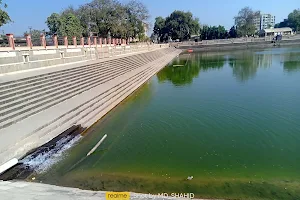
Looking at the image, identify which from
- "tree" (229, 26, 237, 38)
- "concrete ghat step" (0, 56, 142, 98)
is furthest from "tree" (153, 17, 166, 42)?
"concrete ghat step" (0, 56, 142, 98)

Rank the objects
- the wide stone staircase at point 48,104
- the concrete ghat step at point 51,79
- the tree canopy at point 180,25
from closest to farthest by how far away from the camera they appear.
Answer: the wide stone staircase at point 48,104 < the concrete ghat step at point 51,79 < the tree canopy at point 180,25

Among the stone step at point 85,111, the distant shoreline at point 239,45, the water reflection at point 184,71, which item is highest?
the distant shoreline at point 239,45

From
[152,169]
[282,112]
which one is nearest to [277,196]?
[152,169]

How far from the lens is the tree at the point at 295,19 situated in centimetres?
7631

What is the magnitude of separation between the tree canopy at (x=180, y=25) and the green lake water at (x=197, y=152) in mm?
61560

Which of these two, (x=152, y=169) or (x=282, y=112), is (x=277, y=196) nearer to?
(x=152, y=169)

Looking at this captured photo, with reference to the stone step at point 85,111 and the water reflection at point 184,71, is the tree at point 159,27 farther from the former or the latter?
the stone step at point 85,111

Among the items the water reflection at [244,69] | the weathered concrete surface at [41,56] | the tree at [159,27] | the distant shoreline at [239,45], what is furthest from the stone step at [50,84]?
the tree at [159,27]

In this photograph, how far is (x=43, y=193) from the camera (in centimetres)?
407

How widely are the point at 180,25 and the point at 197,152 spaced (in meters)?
66.6

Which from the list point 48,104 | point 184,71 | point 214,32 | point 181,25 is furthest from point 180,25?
point 48,104

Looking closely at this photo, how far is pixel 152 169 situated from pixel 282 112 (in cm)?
591

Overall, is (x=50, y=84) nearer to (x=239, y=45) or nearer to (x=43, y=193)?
(x=43, y=193)

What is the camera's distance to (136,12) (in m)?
46.8
